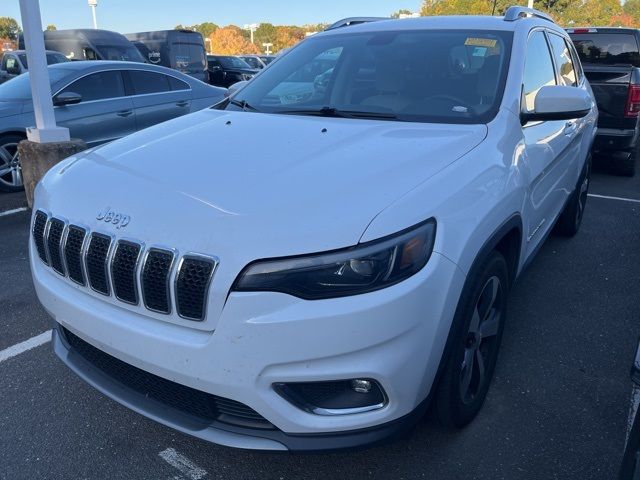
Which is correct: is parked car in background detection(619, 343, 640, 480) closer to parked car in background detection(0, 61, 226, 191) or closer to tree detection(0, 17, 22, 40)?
parked car in background detection(0, 61, 226, 191)

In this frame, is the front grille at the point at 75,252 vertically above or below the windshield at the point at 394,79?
below

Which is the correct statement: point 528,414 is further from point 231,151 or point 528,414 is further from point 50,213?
point 50,213

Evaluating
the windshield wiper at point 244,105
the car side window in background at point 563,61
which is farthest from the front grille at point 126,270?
the car side window in background at point 563,61

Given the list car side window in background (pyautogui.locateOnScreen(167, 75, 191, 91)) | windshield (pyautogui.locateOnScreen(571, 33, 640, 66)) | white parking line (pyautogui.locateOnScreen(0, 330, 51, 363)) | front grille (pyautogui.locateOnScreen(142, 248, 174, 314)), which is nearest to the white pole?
car side window in background (pyautogui.locateOnScreen(167, 75, 191, 91))

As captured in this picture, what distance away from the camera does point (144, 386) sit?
213 cm

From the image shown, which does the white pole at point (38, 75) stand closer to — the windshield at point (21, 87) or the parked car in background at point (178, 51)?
the windshield at point (21, 87)

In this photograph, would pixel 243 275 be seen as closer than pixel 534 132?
Yes

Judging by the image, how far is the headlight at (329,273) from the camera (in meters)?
1.79

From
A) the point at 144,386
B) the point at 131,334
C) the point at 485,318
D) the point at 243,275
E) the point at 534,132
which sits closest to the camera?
the point at 243,275

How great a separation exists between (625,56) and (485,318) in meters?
7.34

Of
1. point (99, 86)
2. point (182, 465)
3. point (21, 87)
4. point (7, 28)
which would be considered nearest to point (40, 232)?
point (182, 465)

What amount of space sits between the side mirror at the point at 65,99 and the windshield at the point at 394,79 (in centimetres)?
366

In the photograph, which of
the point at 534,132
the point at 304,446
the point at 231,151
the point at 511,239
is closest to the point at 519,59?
the point at 534,132

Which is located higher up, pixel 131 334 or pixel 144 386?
pixel 131 334
